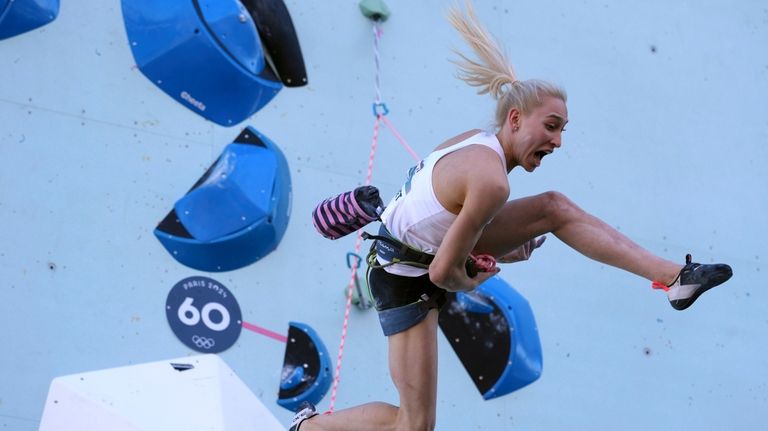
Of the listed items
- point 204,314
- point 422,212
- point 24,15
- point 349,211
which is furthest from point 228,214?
point 422,212

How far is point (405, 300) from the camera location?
293 centimetres

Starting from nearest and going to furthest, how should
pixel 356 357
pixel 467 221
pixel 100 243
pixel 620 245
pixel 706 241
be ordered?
pixel 467 221
pixel 620 245
pixel 100 243
pixel 356 357
pixel 706 241

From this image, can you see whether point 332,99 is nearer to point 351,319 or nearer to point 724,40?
point 351,319

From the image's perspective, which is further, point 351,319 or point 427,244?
point 351,319

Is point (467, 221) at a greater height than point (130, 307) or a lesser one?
greater

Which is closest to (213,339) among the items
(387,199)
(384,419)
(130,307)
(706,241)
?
(130,307)

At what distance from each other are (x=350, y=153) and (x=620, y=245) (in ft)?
5.90

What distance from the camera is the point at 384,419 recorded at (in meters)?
3.02

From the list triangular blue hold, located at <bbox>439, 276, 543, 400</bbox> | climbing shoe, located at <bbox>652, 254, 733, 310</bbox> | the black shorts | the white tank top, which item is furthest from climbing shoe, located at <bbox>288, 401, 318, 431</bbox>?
triangular blue hold, located at <bbox>439, 276, 543, 400</bbox>

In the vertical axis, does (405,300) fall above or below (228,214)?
above

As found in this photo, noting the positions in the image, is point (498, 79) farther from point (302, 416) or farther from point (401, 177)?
point (401, 177)

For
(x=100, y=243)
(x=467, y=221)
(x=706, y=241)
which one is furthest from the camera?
(x=706, y=241)

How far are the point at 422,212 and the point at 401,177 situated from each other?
1.70 metres

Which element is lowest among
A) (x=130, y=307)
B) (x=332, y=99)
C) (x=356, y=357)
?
(x=130, y=307)
